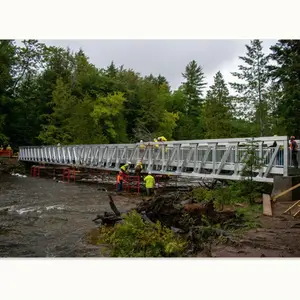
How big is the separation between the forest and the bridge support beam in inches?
115

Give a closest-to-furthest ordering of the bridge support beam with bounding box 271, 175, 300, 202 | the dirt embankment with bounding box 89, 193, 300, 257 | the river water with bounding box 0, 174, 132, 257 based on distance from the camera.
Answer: the dirt embankment with bounding box 89, 193, 300, 257
the river water with bounding box 0, 174, 132, 257
the bridge support beam with bounding box 271, 175, 300, 202

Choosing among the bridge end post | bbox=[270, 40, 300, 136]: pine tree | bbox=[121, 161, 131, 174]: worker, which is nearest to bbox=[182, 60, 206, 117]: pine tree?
bbox=[121, 161, 131, 174]: worker

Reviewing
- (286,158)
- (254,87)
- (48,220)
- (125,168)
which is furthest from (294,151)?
(125,168)

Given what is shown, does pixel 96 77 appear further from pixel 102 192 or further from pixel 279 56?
pixel 279 56

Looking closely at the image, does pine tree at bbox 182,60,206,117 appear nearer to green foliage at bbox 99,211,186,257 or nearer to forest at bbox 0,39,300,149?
forest at bbox 0,39,300,149

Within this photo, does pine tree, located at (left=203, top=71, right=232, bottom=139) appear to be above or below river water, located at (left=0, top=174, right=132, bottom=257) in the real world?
above

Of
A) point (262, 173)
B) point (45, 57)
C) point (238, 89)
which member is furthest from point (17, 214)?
point (238, 89)

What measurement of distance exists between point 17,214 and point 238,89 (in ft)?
28.5

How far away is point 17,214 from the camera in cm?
939

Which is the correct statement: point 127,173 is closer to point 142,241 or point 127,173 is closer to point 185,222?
point 185,222

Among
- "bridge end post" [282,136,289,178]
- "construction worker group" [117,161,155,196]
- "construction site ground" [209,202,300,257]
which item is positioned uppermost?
"bridge end post" [282,136,289,178]

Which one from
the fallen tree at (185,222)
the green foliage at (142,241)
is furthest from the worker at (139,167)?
the green foliage at (142,241)

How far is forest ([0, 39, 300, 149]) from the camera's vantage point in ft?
34.9

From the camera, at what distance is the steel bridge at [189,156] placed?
824 centimetres
